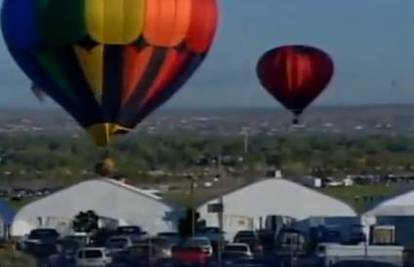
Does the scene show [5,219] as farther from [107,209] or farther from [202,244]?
[202,244]

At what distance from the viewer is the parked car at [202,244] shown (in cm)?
3995

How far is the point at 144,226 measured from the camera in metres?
54.4

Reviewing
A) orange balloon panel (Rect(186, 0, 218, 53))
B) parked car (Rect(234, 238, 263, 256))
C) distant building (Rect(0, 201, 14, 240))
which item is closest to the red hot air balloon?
parked car (Rect(234, 238, 263, 256))

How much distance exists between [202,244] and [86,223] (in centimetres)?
1144

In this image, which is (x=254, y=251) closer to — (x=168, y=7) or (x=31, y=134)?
(x=168, y=7)

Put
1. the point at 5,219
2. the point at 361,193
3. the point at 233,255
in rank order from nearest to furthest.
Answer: the point at 233,255 < the point at 5,219 < the point at 361,193

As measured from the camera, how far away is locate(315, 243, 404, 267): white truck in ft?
118

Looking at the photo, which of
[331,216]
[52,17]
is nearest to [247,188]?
[331,216]

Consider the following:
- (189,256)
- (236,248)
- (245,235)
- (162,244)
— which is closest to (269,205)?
(245,235)

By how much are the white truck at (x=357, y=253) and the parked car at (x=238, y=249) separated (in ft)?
4.88

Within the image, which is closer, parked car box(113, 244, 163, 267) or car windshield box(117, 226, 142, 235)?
parked car box(113, 244, 163, 267)

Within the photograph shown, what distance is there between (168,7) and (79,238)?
18863mm

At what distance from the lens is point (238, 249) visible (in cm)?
4112

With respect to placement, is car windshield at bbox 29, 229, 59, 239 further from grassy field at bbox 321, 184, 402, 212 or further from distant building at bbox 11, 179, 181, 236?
grassy field at bbox 321, 184, 402, 212
